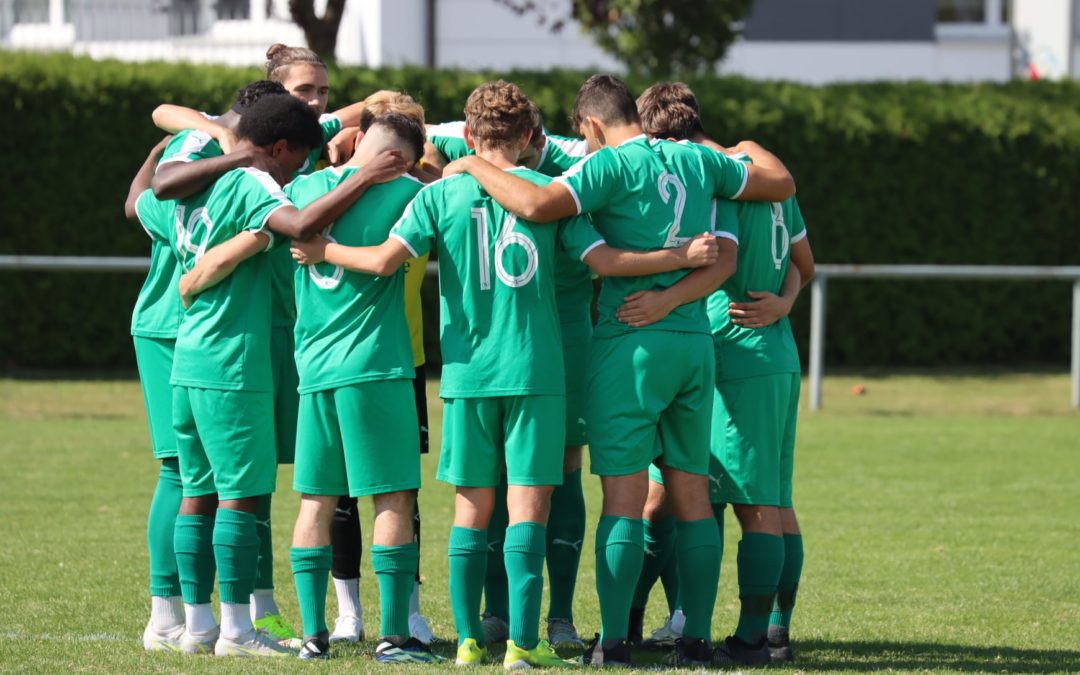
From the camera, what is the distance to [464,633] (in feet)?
18.0

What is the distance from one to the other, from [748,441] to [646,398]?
63 centimetres

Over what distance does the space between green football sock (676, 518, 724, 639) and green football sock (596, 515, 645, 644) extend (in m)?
0.19

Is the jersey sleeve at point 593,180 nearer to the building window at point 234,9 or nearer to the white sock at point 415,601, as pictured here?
the white sock at point 415,601

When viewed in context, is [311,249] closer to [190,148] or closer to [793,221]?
[190,148]

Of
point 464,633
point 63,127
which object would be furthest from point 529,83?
point 464,633

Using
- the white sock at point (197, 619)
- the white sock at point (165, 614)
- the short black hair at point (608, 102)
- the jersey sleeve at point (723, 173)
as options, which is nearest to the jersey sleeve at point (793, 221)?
the jersey sleeve at point (723, 173)

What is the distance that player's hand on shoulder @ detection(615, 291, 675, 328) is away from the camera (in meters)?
5.57

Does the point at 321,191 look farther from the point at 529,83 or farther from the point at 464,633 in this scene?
the point at 529,83

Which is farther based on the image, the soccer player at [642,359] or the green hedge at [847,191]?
the green hedge at [847,191]

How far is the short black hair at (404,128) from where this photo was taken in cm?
570

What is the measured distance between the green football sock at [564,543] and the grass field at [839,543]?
1.66ft

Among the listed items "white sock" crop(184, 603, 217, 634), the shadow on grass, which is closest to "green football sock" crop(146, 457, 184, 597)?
"white sock" crop(184, 603, 217, 634)

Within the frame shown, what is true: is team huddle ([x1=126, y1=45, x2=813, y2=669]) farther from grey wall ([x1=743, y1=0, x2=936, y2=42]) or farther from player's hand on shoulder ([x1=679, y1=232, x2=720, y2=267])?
grey wall ([x1=743, y1=0, x2=936, y2=42])

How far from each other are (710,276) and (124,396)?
10.8 m
